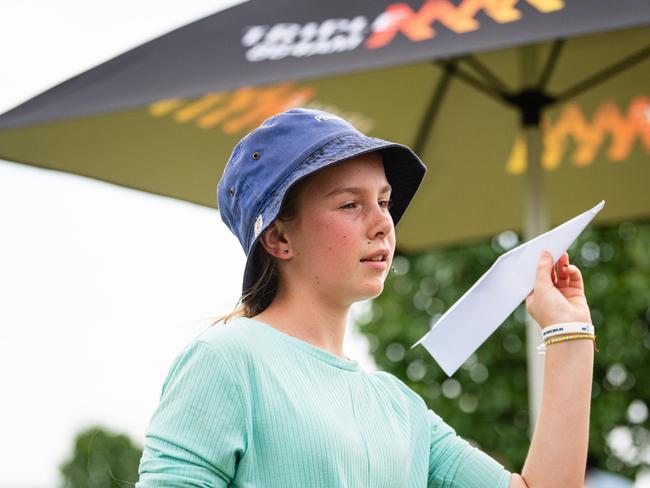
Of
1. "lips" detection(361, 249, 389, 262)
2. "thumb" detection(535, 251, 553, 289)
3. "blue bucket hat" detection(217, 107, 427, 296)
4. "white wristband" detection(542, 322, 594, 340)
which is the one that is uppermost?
"blue bucket hat" detection(217, 107, 427, 296)

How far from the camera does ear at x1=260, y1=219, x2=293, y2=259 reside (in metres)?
1.87

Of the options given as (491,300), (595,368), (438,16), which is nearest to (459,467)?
(491,300)

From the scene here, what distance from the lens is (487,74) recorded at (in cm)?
480

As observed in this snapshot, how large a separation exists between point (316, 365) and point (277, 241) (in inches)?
8.9

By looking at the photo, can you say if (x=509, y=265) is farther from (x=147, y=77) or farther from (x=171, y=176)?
(x=171, y=176)

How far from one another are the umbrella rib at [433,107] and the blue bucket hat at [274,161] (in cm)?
306

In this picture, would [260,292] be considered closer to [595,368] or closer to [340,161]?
[340,161]

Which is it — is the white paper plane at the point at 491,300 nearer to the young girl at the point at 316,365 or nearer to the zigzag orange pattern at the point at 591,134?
the young girl at the point at 316,365

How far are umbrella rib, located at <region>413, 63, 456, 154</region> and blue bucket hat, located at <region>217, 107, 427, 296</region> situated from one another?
3059mm

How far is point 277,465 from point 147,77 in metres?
1.86

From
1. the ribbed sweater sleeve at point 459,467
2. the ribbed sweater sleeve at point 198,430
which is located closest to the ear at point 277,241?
the ribbed sweater sleeve at point 198,430

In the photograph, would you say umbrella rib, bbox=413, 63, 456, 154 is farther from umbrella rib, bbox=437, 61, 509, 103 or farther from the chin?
the chin

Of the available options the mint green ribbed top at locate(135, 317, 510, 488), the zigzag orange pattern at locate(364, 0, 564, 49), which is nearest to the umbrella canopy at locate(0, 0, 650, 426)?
the zigzag orange pattern at locate(364, 0, 564, 49)

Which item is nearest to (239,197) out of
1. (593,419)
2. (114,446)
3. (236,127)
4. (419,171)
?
(419,171)
